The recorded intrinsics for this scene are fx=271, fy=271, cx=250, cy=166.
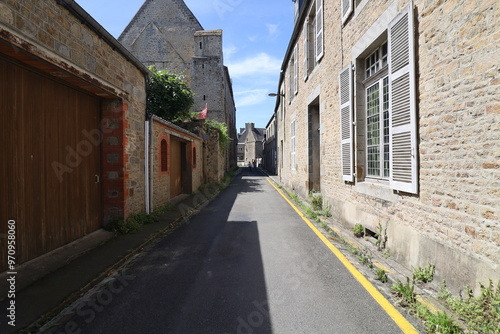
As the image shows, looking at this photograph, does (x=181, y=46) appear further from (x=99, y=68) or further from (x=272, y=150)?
(x=99, y=68)

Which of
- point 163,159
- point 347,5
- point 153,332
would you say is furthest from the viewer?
point 163,159

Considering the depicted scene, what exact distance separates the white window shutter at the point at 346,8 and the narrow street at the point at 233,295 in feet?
15.7

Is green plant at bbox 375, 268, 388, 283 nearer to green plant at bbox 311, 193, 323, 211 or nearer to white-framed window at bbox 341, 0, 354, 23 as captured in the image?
green plant at bbox 311, 193, 323, 211

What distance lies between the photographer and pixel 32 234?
3.70 meters

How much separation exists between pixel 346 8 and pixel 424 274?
548 centimetres

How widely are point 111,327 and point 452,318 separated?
3.03 metres

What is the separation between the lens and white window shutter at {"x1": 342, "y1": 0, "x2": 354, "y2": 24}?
565 cm

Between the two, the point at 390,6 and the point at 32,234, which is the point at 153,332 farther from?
the point at 390,6

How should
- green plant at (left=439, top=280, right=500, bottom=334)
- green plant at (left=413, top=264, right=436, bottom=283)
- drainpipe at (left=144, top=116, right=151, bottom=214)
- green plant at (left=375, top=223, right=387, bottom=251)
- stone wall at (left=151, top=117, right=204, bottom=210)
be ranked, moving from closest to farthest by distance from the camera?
green plant at (left=439, top=280, right=500, bottom=334), green plant at (left=413, top=264, right=436, bottom=283), green plant at (left=375, top=223, right=387, bottom=251), drainpipe at (left=144, top=116, right=151, bottom=214), stone wall at (left=151, top=117, right=204, bottom=210)

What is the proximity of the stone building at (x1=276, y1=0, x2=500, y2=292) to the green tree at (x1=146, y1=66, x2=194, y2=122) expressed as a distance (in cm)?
974

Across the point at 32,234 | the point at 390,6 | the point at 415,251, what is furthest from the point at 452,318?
the point at 32,234

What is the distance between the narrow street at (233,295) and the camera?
8.01 feet

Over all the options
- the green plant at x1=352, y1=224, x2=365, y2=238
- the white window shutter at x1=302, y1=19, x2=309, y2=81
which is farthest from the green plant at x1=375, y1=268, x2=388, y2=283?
the white window shutter at x1=302, y1=19, x2=309, y2=81

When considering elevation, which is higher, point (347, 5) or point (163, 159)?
point (347, 5)
